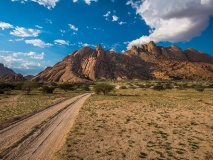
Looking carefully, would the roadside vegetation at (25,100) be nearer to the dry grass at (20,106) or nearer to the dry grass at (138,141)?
the dry grass at (20,106)

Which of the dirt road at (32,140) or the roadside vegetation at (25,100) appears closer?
the dirt road at (32,140)

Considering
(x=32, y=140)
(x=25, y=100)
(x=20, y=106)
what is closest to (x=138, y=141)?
(x=32, y=140)

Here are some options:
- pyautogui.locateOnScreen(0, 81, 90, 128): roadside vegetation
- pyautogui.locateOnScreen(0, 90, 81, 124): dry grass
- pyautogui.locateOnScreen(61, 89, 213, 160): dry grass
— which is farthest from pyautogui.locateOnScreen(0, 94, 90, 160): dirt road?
pyautogui.locateOnScreen(0, 90, 81, 124): dry grass

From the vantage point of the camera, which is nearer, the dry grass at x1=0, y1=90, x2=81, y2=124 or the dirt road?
the dirt road

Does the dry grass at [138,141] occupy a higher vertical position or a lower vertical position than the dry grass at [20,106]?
lower

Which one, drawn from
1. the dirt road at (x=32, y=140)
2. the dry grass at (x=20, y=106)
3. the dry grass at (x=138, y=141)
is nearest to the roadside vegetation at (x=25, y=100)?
the dry grass at (x=20, y=106)

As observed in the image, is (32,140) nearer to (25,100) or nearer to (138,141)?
(138,141)

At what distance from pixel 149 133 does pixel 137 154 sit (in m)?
5.94

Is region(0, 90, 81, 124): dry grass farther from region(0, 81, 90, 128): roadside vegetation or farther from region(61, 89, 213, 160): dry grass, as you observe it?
region(61, 89, 213, 160): dry grass

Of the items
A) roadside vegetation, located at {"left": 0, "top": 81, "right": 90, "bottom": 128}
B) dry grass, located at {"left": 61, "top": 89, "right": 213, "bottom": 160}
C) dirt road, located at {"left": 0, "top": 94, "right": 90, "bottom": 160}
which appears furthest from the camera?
roadside vegetation, located at {"left": 0, "top": 81, "right": 90, "bottom": 128}

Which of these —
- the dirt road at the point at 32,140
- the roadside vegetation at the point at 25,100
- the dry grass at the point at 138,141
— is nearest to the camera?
the dirt road at the point at 32,140

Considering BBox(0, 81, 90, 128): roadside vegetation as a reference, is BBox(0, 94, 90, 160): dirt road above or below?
below

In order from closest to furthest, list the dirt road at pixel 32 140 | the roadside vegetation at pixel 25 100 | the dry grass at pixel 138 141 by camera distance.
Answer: the dirt road at pixel 32 140 → the dry grass at pixel 138 141 → the roadside vegetation at pixel 25 100

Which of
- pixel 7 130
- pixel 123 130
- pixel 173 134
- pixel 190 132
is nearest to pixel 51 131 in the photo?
pixel 7 130
